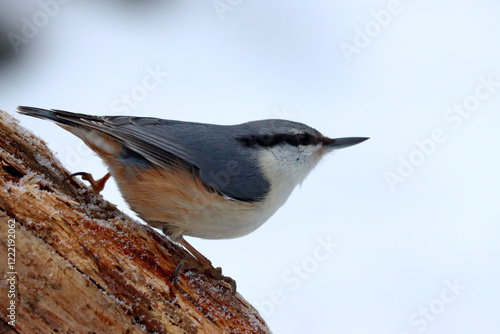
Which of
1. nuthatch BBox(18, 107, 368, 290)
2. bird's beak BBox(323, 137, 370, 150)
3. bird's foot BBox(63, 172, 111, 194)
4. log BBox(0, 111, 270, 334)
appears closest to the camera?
log BBox(0, 111, 270, 334)

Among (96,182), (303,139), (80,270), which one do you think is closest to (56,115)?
(96,182)

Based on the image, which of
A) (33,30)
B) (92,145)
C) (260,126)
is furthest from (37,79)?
(260,126)

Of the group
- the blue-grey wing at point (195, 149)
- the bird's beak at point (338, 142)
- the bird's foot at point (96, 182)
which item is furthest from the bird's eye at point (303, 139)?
the bird's foot at point (96, 182)

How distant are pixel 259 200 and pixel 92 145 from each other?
0.83 m

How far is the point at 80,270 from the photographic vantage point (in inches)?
80.0

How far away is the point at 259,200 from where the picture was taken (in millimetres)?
2592

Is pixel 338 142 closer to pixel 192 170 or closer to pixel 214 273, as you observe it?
pixel 192 170

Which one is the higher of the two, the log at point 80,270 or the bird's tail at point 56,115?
the bird's tail at point 56,115

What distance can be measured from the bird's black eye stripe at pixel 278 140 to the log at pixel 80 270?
658 millimetres

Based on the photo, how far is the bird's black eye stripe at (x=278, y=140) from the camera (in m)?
2.76

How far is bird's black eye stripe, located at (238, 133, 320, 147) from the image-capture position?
9.05 feet

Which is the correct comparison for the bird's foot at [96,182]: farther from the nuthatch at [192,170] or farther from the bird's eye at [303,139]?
the bird's eye at [303,139]

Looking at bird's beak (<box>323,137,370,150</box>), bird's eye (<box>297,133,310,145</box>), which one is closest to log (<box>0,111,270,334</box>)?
bird's eye (<box>297,133,310,145</box>)

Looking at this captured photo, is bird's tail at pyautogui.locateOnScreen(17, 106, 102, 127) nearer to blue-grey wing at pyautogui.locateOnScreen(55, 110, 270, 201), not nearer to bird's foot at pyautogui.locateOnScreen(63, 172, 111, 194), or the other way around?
blue-grey wing at pyautogui.locateOnScreen(55, 110, 270, 201)
